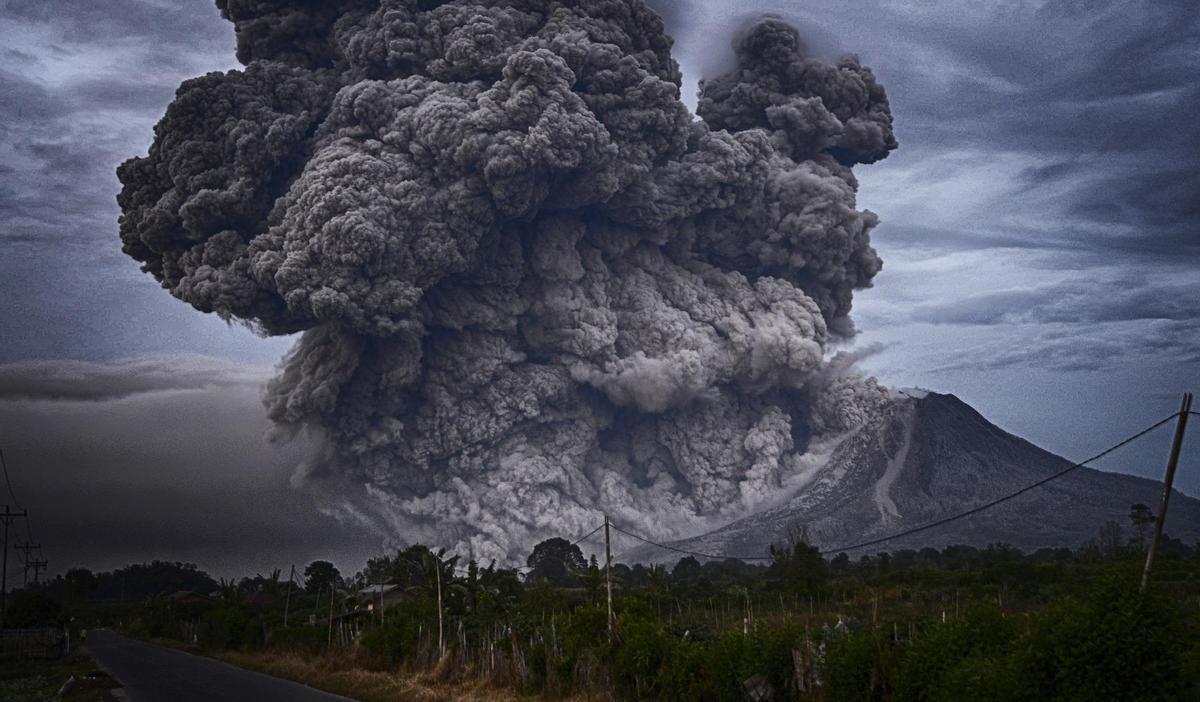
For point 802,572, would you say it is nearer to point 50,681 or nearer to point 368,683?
point 368,683

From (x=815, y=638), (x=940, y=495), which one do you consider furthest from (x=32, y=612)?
(x=940, y=495)

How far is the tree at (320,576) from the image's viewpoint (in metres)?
90.2

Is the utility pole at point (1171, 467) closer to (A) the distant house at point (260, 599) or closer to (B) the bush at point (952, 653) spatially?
(B) the bush at point (952, 653)

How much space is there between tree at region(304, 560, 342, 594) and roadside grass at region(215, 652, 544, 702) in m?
53.6

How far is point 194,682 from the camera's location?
2978 cm

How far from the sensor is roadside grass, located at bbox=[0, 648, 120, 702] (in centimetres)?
2716

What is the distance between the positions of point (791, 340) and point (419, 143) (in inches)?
1224

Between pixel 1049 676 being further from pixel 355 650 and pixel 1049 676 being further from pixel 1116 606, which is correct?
pixel 355 650

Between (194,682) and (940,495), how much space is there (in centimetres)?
11655

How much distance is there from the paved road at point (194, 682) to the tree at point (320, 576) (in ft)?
143

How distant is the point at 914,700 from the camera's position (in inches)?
583

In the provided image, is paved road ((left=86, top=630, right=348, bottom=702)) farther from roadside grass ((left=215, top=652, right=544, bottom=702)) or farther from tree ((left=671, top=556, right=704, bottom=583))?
tree ((left=671, top=556, right=704, bottom=583))

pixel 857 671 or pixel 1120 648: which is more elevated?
pixel 1120 648

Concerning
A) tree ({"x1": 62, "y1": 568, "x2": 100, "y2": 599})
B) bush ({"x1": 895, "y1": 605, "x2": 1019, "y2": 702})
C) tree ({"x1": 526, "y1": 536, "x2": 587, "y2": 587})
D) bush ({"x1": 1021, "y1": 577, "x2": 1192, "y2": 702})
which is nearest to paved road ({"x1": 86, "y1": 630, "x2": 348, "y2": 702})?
bush ({"x1": 895, "y1": 605, "x2": 1019, "y2": 702})
